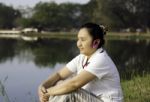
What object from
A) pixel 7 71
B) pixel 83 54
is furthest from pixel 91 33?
pixel 7 71

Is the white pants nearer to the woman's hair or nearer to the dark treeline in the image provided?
the woman's hair

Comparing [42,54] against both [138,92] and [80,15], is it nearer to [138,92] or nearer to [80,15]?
[138,92]

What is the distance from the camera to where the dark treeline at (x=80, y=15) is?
54312 millimetres

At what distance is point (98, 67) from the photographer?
336 centimetres

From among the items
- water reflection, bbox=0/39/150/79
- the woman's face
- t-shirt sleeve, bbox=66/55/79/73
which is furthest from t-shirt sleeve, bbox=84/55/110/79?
water reflection, bbox=0/39/150/79

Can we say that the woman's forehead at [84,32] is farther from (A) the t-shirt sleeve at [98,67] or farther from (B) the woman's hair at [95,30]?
(A) the t-shirt sleeve at [98,67]

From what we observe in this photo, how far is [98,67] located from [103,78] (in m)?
0.12

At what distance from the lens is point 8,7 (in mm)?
77188

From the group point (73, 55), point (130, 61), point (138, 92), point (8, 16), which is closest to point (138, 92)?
point (138, 92)

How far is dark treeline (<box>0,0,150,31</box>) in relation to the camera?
54312 millimetres

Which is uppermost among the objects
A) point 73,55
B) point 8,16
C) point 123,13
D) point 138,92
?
point 138,92

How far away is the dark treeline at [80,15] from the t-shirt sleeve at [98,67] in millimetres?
45774

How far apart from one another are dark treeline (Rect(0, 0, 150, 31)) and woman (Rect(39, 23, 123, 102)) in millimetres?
45689

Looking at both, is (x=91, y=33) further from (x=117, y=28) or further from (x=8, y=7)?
(x=8, y=7)
